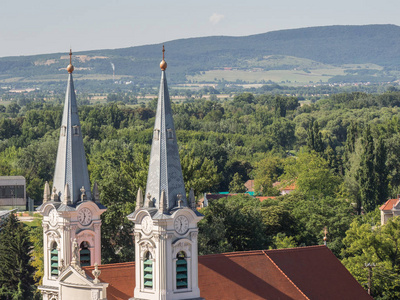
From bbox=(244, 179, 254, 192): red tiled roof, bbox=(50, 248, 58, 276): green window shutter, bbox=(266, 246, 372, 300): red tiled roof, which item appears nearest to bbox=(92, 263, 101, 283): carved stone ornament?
bbox=(50, 248, 58, 276): green window shutter

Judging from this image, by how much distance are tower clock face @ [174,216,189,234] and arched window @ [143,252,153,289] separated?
1.64 meters

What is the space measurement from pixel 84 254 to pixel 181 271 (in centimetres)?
653

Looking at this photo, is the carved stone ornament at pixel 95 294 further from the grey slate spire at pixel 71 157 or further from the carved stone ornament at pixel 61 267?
the grey slate spire at pixel 71 157

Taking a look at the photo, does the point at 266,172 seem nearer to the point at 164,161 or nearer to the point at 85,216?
the point at 85,216

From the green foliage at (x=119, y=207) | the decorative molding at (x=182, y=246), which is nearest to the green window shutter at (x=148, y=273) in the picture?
the decorative molding at (x=182, y=246)

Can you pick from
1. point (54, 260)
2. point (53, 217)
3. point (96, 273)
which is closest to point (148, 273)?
point (96, 273)

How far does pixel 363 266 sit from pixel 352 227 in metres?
9.50

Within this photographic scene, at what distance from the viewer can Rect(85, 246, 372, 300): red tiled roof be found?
4956 cm

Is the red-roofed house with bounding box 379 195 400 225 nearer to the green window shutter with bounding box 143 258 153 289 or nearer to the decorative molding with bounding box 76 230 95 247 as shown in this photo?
the decorative molding with bounding box 76 230 95 247

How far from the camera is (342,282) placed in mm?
55719

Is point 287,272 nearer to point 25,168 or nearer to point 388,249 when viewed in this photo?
point 388,249

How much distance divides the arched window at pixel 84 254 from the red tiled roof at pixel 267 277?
10.2 ft

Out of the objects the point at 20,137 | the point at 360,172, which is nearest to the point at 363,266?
the point at 360,172

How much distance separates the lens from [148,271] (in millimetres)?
47656
